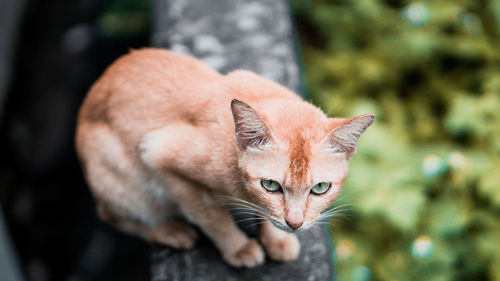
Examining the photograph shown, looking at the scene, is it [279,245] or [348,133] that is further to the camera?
[279,245]

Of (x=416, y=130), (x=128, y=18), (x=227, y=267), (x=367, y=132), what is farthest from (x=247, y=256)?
(x=128, y=18)

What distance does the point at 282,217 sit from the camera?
1.54 metres

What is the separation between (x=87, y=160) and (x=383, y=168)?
5.83 feet

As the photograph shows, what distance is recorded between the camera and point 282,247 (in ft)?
6.23

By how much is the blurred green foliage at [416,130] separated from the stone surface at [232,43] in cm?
69

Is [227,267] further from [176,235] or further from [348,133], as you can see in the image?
[348,133]

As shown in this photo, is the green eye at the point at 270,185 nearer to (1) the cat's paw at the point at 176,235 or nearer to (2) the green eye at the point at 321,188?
(2) the green eye at the point at 321,188

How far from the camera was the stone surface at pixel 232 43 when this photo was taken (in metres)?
1.96

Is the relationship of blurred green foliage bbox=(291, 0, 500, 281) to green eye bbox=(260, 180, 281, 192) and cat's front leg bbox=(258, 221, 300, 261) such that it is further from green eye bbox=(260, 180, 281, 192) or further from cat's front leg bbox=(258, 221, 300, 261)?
green eye bbox=(260, 180, 281, 192)

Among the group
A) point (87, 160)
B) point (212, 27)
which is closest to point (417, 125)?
point (212, 27)

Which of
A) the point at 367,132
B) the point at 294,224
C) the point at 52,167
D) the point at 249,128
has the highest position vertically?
the point at 249,128

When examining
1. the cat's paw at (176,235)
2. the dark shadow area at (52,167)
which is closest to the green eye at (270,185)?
the cat's paw at (176,235)

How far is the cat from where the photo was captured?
151 centimetres

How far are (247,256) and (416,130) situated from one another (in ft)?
6.77
